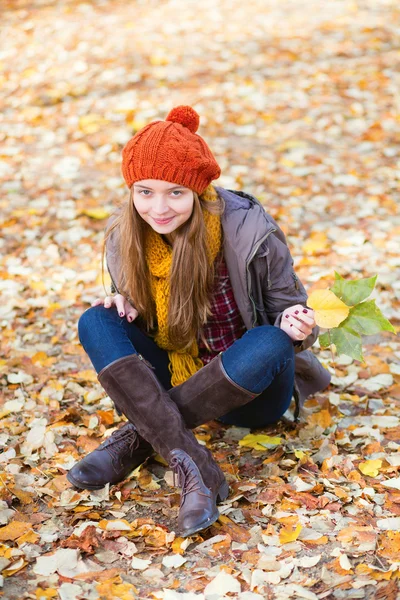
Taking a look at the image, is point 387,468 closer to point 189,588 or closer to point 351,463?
point 351,463

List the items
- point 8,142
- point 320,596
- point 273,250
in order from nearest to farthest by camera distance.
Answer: point 320,596 < point 273,250 < point 8,142

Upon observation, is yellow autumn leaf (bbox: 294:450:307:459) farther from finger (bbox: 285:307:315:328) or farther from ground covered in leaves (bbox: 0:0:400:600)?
finger (bbox: 285:307:315:328)

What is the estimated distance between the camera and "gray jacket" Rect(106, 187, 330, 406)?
2420 millimetres

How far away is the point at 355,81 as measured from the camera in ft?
21.3

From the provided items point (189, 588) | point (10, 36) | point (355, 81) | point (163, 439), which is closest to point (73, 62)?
point (10, 36)

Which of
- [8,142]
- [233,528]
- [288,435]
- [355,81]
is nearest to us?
[233,528]

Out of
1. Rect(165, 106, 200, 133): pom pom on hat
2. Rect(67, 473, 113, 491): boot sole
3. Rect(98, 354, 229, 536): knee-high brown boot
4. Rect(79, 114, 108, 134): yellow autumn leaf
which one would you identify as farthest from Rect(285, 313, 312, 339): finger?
Rect(79, 114, 108, 134): yellow autumn leaf

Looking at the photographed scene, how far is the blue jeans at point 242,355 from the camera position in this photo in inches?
91.0

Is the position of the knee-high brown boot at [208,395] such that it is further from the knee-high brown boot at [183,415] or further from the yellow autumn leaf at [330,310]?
the yellow autumn leaf at [330,310]

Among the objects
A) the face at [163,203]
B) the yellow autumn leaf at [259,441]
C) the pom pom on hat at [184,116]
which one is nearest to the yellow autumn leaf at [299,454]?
the yellow autumn leaf at [259,441]

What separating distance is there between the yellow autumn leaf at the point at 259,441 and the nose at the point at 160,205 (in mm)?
945

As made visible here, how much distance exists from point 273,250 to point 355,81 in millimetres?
4574

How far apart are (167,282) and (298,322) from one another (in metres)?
0.49

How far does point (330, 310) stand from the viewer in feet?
7.54
